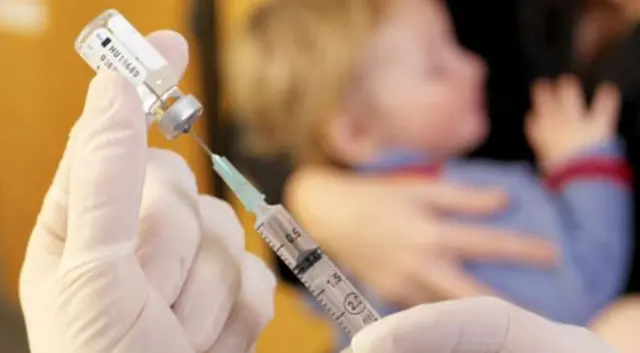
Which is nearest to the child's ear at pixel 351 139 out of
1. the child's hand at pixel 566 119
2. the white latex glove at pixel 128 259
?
A: the child's hand at pixel 566 119

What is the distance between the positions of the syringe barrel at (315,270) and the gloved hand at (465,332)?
0.22 ft

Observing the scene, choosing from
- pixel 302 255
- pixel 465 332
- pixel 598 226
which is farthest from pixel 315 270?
pixel 598 226

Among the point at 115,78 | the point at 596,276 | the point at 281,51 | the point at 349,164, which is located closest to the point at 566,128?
the point at 596,276

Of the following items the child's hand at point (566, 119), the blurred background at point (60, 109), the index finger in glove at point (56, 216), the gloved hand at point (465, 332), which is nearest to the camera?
the gloved hand at point (465, 332)

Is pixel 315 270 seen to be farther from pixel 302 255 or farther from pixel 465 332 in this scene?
pixel 465 332

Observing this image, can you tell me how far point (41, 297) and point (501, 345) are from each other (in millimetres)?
Result: 337

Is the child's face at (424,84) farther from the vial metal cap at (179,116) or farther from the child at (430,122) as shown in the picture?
the vial metal cap at (179,116)

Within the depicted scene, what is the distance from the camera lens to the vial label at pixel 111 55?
70cm

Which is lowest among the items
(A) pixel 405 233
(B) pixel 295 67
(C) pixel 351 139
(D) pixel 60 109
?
(A) pixel 405 233

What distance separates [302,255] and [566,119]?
60cm

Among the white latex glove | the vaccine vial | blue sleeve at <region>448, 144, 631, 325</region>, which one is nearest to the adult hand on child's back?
blue sleeve at <region>448, 144, 631, 325</region>

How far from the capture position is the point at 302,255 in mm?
721

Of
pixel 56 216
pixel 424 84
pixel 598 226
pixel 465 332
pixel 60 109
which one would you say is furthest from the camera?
pixel 60 109

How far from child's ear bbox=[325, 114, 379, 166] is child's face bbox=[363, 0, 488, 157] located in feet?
0.05
